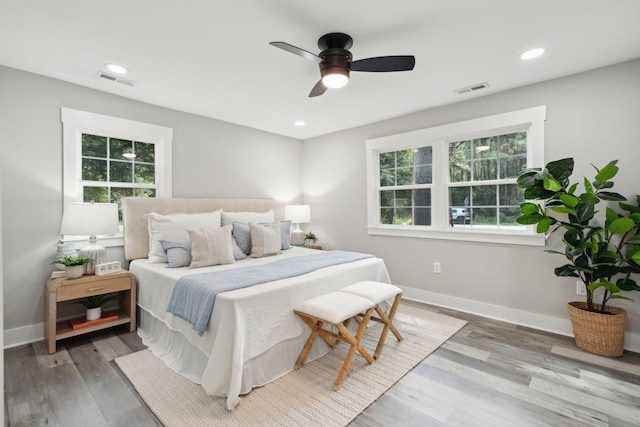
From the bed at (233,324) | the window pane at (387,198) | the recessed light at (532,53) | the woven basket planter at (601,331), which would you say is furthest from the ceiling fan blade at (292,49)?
the woven basket planter at (601,331)

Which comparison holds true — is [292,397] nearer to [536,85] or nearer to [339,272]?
[339,272]

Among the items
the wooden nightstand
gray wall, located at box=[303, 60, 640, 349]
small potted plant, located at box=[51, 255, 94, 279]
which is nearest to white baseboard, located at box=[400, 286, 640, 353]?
gray wall, located at box=[303, 60, 640, 349]

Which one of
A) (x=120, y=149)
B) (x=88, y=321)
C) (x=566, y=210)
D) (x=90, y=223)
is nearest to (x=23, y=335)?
(x=88, y=321)

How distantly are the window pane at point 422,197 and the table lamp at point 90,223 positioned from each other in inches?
133

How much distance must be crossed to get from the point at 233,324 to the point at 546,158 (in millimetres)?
3211

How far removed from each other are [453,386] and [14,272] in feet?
12.3

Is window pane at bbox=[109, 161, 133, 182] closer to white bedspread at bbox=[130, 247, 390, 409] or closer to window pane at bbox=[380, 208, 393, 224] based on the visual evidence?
white bedspread at bbox=[130, 247, 390, 409]

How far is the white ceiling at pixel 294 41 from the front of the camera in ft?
6.66

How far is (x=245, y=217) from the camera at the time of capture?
402 cm

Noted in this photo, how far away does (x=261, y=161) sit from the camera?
484cm

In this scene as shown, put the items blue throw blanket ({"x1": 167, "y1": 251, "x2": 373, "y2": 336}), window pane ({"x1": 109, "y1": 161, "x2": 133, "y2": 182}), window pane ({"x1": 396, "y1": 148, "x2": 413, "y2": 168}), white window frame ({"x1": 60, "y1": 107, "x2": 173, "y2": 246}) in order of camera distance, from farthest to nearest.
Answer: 1. window pane ({"x1": 396, "y1": 148, "x2": 413, "y2": 168})
2. window pane ({"x1": 109, "y1": 161, "x2": 133, "y2": 182})
3. white window frame ({"x1": 60, "y1": 107, "x2": 173, "y2": 246})
4. blue throw blanket ({"x1": 167, "y1": 251, "x2": 373, "y2": 336})

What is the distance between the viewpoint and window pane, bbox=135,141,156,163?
369cm

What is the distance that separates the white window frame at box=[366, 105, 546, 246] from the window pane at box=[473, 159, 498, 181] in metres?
0.30

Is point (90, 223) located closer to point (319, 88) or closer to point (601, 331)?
point (319, 88)
